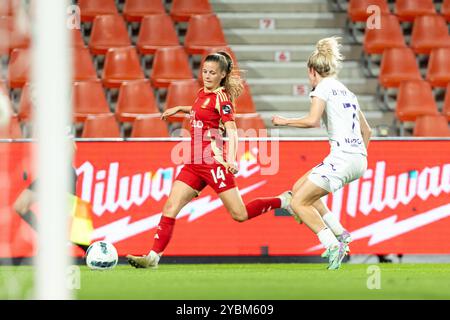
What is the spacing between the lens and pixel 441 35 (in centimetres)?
1284

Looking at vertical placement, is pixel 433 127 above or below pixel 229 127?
below

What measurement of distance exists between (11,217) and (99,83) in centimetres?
397

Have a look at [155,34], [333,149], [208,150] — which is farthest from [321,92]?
[155,34]

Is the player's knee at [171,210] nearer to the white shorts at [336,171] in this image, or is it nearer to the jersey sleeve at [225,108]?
the jersey sleeve at [225,108]

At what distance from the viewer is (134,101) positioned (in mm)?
11695

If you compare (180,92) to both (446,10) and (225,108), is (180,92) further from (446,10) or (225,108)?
(225,108)

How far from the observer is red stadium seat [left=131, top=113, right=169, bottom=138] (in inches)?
442

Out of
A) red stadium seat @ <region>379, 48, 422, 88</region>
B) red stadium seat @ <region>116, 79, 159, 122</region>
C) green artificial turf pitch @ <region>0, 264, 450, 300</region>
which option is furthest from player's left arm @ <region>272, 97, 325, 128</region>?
red stadium seat @ <region>379, 48, 422, 88</region>

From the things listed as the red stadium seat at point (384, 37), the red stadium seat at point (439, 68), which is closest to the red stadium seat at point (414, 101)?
the red stadium seat at point (439, 68)

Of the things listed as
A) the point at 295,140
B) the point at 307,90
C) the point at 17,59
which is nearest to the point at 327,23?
the point at 307,90

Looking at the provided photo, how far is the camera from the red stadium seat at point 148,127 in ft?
36.9

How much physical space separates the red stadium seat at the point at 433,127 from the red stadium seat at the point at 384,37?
4.62ft

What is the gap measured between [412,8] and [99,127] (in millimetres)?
4067
